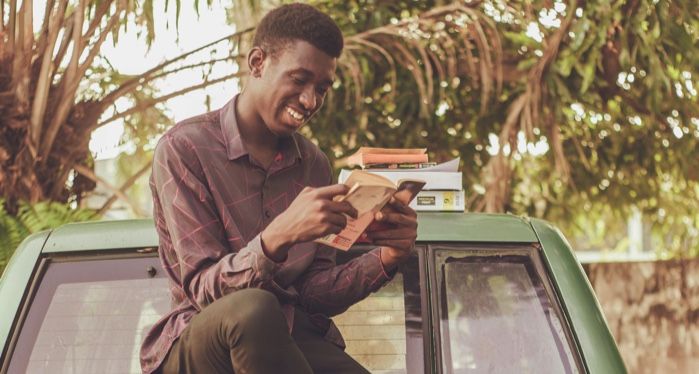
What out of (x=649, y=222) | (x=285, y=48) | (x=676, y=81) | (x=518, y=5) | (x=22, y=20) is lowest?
(x=649, y=222)

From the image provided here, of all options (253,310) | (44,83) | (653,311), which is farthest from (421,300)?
(653,311)

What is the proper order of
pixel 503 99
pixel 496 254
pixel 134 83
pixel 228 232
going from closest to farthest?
pixel 228 232 < pixel 496 254 < pixel 134 83 < pixel 503 99

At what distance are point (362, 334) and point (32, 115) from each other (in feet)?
11.0

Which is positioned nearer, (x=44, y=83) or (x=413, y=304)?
(x=413, y=304)

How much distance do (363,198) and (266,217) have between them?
34 cm

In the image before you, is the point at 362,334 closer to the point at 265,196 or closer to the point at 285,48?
the point at 265,196

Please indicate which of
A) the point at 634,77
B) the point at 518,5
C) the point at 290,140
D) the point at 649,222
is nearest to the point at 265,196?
the point at 290,140

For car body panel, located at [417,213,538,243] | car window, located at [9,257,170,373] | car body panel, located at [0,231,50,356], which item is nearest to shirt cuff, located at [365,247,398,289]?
car body panel, located at [417,213,538,243]

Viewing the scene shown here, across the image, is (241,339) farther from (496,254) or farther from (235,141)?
(496,254)

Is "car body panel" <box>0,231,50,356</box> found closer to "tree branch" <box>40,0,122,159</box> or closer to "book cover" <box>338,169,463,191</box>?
"book cover" <box>338,169,463,191</box>

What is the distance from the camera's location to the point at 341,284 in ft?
9.71

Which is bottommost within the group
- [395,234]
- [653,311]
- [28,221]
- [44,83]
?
[653,311]

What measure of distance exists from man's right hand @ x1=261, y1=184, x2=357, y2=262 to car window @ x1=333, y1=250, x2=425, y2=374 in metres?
0.59

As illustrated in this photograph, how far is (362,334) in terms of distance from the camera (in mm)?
3227
